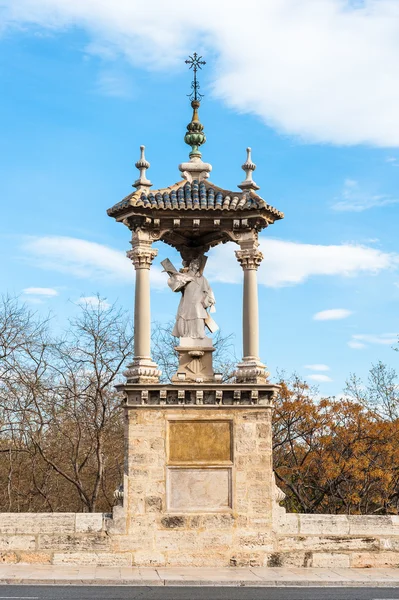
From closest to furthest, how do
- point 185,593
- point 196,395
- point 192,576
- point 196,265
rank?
point 185,593, point 192,576, point 196,395, point 196,265

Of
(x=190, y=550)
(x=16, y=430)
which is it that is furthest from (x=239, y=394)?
(x=16, y=430)

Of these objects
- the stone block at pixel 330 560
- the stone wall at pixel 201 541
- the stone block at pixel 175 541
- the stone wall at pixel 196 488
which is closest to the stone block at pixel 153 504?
the stone wall at pixel 196 488

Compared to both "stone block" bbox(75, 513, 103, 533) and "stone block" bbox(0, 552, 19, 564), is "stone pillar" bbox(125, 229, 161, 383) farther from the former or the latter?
"stone block" bbox(0, 552, 19, 564)

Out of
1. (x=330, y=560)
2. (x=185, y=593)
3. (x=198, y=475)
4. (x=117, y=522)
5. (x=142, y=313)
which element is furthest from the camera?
(x=142, y=313)

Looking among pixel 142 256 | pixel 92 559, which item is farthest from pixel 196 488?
pixel 142 256

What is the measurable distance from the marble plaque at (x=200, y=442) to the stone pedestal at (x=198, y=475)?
16mm

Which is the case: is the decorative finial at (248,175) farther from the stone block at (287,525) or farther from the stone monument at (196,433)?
the stone block at (287,525)

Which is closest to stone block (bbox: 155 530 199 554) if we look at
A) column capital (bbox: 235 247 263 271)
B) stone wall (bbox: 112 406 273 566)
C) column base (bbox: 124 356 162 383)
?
stone wall (bbox: 112 406 273 566)

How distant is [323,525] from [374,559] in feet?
3.28

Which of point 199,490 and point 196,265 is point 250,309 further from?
point 199,490

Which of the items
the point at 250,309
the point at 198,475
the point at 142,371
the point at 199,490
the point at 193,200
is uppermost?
the point at 193,200

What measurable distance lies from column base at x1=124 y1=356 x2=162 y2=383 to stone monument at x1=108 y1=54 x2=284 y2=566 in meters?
0.02

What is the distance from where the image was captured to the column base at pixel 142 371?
1580 cm

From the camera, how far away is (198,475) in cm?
1542
